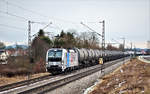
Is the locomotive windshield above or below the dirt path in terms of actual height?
above

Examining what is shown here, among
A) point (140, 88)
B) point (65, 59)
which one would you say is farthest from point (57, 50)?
point (140, 88)

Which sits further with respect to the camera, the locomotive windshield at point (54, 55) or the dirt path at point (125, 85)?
the locomotive windshield at point (54, 55)

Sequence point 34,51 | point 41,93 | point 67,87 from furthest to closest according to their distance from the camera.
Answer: point 34,51
point 67,87
point 41,93

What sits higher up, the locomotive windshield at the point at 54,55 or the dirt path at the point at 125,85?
the locomotive windshield at the point at 54,55

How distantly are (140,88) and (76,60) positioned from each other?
21137 mm

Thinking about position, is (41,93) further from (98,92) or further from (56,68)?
(56,68)

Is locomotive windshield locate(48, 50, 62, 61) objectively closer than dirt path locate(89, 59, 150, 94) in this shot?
No

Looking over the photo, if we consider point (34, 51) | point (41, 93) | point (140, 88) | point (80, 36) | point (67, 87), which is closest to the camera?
point (140, 88)

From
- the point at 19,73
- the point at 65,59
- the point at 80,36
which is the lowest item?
the point at 19,73

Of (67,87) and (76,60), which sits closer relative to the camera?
(67,87)

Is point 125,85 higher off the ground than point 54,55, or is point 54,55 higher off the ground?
point 54,55

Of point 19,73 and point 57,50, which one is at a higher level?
point 57,50

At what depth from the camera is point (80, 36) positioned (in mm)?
86000

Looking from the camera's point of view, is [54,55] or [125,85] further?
[54,55]
